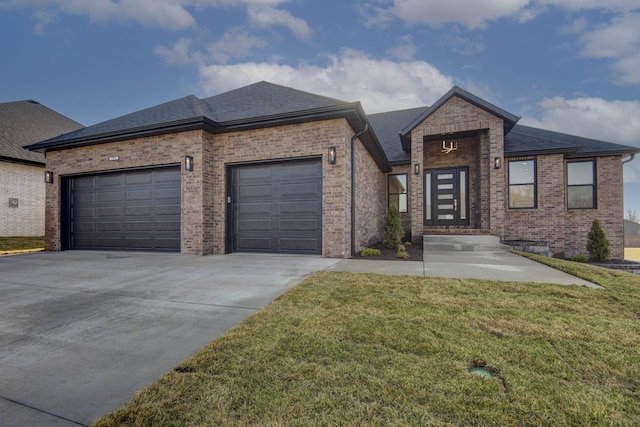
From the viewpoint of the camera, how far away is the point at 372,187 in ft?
33.1

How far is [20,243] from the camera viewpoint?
11.4m

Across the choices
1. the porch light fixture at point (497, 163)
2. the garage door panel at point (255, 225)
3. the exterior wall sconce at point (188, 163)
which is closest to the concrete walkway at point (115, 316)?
the garage door panel at point (255, 225)

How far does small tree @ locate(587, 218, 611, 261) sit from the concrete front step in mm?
3542

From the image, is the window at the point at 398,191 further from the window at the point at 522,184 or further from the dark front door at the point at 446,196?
the window at the point at 522,184

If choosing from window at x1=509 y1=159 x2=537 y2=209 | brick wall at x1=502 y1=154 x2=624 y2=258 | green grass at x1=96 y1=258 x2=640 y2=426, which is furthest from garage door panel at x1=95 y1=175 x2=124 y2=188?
brick wall at x1=502 y1=154 x2=624 y2=258

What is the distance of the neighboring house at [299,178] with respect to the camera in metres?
7.21

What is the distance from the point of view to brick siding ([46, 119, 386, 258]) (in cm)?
687

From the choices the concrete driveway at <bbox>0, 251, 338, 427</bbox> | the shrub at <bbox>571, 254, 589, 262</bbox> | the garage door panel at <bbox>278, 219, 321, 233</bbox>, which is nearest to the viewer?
the concrete driveway at <bbox>0, 251, 338, 427</bbox>

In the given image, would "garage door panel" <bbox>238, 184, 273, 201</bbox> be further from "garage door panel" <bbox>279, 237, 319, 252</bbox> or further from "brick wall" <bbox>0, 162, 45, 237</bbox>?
"brick wall" <bbox>0, 162, 45, 237</bbox>

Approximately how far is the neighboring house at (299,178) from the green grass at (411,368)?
171 inches

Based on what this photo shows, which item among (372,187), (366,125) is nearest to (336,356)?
(366,125)

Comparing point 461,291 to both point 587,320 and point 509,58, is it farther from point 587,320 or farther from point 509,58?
point 509,58

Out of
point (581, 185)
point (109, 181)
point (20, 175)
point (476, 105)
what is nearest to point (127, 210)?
point (109, 181)

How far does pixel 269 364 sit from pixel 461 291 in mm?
2816
